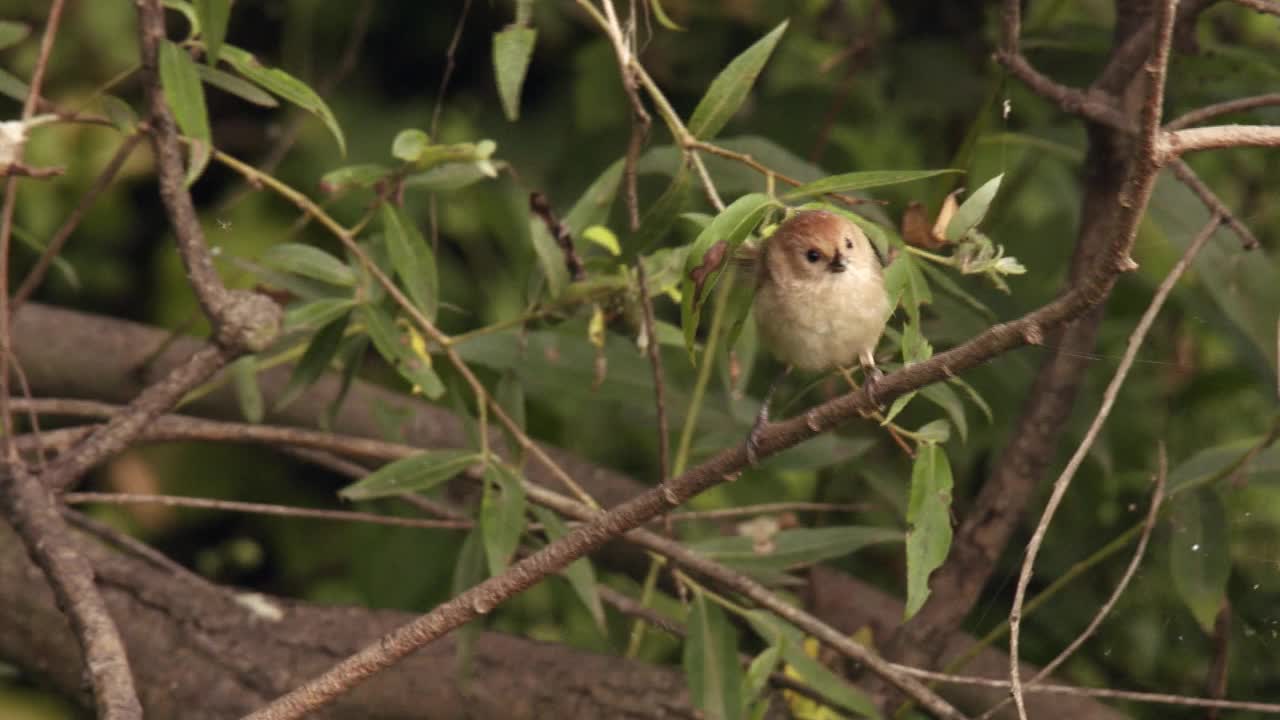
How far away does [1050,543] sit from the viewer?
2592 millimetres

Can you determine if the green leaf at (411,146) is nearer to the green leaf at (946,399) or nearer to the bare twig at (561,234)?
the bare twig at (561,234)

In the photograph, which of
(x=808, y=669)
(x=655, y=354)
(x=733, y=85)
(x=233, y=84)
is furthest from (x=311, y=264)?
(x=808, y=669)

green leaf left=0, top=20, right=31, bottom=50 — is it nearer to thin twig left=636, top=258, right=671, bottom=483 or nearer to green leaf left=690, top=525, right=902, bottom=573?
thin twig left=636, top=258, right=671, bottom=483

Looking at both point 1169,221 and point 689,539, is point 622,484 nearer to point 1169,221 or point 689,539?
point 689,539

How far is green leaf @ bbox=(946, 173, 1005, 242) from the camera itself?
147 cm

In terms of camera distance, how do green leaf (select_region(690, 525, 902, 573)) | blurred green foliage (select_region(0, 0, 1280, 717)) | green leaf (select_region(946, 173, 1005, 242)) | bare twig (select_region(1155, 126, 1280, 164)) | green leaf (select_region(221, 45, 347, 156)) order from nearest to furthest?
bare twig (select_region(1155, 126, 1280, 164)), green leaf (select_region(946, 173, 1005, 242)), green leaf (select_region(221, 45, 347, 156)), green leaf (select_region(690, 525, 902, 573)), blurred green foliage (select_region(0, 0, 1280, 717))

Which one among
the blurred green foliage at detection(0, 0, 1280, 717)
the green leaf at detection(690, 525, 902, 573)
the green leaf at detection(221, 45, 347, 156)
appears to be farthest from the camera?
the blurred green foliage at detection(0, 0, 1280, 717)

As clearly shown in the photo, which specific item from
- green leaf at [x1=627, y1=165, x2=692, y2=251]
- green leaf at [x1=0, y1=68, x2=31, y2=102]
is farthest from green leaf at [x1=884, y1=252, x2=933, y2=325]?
green leaf at [x1=0, y1=68, x2=31, y2=102]

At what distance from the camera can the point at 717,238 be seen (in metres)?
1.34

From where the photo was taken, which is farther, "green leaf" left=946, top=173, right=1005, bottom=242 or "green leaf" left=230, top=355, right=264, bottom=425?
"green leaf" left=230, top=355, right=264, bottom=425

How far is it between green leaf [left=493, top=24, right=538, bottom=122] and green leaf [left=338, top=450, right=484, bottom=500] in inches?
19.8

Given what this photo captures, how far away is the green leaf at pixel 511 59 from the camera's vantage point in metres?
1.80

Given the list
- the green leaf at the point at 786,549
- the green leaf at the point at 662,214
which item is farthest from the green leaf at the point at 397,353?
the green leaf at the point at 786,549

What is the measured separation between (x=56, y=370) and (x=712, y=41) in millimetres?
1486
